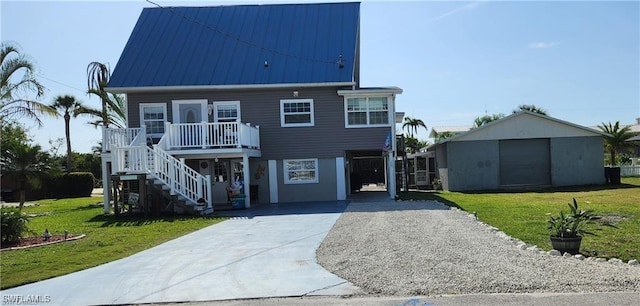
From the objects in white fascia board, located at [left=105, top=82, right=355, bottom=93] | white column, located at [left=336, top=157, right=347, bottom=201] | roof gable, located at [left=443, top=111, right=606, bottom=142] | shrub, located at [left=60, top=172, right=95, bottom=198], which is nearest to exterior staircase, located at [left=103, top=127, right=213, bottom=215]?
white fascia board, located at [left=105, top=82, right=355, bottom=93]

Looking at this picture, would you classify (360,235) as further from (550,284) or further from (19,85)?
(19,85)

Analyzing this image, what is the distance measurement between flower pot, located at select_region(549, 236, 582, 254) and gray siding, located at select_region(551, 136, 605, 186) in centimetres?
2080

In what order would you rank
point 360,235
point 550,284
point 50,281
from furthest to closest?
point 360,235 → point 50,281 → point 550,284

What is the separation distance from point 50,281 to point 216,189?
1418 cm

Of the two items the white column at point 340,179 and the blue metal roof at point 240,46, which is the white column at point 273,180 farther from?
the blue metal roof at point 240,46

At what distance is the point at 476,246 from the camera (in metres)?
8.79

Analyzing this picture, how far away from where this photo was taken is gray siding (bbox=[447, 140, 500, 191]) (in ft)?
89.8

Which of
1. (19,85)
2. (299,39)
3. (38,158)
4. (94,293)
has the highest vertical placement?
(299,39)

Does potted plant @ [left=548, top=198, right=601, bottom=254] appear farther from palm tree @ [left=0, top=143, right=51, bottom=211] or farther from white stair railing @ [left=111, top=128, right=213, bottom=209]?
palm tree @ [left=0, top=143, right=51, bottom=211]

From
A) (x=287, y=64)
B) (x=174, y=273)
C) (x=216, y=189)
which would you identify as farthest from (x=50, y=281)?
(x=287, y=64)

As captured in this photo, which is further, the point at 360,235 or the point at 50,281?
the point at 360,235

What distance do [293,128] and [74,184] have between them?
20753 mm

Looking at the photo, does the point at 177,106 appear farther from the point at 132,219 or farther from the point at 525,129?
the point at 525,129

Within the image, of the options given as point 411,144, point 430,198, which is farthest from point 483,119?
point 430,198
